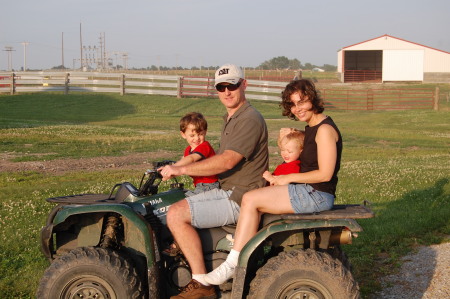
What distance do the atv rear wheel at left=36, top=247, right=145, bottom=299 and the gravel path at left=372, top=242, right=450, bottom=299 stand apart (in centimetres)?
277

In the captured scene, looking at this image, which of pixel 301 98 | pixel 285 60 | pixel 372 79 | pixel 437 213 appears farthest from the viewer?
pixel 285 60

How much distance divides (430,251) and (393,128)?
855 inches

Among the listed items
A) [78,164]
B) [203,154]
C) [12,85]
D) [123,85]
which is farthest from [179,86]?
[203,154]

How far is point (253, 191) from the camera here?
205 inches

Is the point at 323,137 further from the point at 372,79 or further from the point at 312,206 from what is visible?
the point at 372,79

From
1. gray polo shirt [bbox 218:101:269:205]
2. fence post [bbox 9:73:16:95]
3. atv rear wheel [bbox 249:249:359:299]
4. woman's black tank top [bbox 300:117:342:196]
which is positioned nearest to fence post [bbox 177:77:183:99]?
fence post [bbox 9:73:16:95]

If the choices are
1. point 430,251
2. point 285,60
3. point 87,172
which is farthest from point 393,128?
point 285,60

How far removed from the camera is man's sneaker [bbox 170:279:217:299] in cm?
529

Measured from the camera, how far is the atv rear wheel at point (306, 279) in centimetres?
502

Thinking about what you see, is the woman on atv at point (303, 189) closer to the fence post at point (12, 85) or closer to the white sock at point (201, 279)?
the white sock at point (201, 279)

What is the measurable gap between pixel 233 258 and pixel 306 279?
59 centimetres

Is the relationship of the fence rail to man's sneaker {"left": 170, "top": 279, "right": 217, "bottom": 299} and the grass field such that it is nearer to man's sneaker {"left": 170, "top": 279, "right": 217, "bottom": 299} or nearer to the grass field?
the grass field

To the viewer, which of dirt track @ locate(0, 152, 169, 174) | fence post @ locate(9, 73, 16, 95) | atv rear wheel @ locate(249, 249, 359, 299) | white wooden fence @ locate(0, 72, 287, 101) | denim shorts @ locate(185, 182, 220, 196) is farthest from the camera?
fence post @ locate(9, 73, 16, 95)

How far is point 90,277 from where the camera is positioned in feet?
17.1
